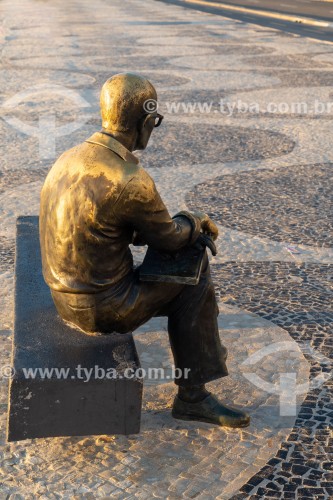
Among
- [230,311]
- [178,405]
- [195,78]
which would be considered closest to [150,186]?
[178,405]

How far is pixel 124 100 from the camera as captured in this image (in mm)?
A: 3285

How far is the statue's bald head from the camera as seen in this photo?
328 centimetres

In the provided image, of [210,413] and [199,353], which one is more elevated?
[199,353]

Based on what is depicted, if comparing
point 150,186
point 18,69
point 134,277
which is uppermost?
point 150,186

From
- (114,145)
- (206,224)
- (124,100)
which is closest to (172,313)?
(206,224)

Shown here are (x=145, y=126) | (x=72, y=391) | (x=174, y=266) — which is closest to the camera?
(x=72, y=391)

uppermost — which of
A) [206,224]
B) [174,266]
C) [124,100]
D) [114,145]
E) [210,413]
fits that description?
[124,100]

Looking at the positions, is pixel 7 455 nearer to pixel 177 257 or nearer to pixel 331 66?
pixel 177 257

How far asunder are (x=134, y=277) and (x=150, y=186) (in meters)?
0.46

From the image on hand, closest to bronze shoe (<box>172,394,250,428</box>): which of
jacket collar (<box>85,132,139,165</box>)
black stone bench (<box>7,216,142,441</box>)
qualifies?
black stone bench (<box>7,216,142,441</box>)

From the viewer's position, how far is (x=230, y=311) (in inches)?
189

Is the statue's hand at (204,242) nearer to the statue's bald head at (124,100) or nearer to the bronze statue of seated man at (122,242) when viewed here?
the bronze statue of seated man at (122,242)

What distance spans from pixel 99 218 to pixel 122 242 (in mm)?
189

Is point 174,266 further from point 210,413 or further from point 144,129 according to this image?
point 210,413
